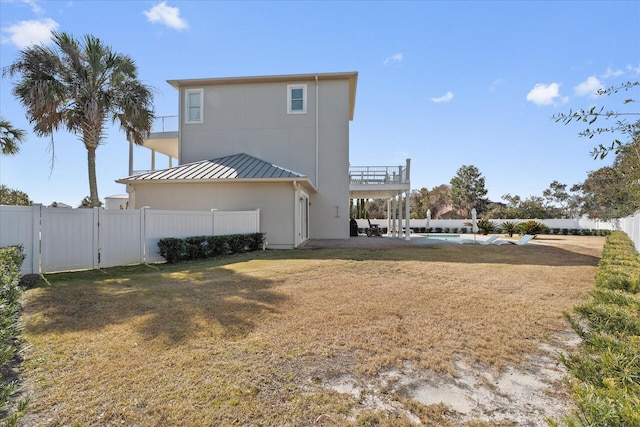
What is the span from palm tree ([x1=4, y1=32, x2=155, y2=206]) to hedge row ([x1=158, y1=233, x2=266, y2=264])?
11.0 ft

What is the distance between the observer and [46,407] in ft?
7.98

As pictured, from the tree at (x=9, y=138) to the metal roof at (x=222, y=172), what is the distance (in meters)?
3.67

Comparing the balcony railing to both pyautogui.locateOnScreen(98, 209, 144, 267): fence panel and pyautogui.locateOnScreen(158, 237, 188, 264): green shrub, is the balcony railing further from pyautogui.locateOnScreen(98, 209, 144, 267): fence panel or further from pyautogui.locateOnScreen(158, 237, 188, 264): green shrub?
pyautogui.locateOnScreen(98, 209, 144, 267): fence panel

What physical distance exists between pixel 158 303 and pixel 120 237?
16.6 feet

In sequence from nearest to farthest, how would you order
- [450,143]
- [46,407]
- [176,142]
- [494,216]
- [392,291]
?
[46,407] → [392,291] → [176,142] → [450,143] → [494,216]

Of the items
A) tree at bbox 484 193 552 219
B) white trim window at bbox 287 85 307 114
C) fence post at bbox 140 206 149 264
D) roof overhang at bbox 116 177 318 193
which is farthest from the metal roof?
tree at bbox 484 193 552 219

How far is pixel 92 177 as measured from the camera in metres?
10.5

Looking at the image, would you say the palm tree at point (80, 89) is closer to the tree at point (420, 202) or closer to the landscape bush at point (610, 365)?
the landscape bush at point (610, 365)

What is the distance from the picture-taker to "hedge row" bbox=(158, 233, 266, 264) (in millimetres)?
9727

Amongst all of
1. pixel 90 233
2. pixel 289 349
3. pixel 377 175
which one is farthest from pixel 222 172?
Answer: pixel 289 349

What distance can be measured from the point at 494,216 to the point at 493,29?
1316 inches

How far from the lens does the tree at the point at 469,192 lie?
146 feet

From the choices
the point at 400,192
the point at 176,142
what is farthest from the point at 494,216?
the point at 176,142

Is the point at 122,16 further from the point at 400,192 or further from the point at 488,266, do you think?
the point at 400,192
